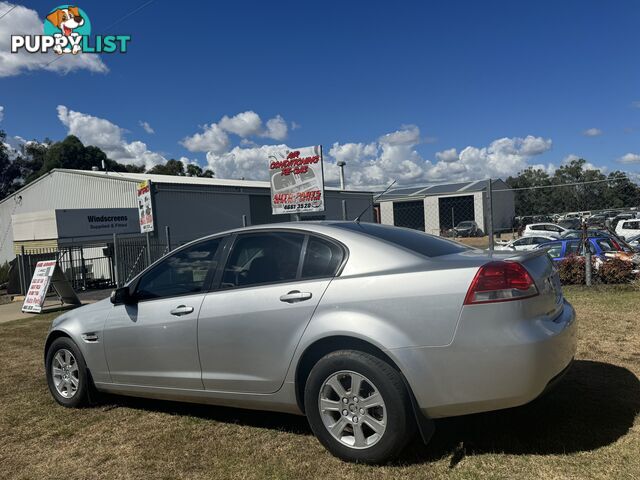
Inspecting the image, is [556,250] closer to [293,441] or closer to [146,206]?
[146,206]

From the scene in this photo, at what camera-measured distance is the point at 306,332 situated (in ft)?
11.6

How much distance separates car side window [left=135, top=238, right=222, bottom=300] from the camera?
433 centimetres

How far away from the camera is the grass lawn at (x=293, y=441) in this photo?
3.33 m

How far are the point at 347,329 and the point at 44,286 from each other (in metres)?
11.7

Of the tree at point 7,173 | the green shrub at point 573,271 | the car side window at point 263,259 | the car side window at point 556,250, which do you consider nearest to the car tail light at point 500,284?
the car side window at point 263,259

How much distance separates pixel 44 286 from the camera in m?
12.9

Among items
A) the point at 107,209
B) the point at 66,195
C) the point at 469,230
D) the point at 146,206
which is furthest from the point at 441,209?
the point at 146,206

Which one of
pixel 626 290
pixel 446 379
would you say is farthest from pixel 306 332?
pixel 626 290

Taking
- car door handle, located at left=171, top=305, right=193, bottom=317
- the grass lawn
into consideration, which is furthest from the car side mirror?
the grass lawn

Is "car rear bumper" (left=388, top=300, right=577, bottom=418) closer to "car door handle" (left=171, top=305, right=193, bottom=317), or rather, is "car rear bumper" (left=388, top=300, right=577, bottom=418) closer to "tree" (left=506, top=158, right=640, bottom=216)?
"car door handle" (left=171, top=305, right=193, bottom=317)

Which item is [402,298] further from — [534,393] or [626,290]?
[626,290]

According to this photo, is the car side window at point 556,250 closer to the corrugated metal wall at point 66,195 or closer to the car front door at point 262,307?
the car front door at point 262,307

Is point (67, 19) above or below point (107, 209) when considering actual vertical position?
above

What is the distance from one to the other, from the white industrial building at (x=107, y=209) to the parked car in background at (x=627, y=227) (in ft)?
47.0
